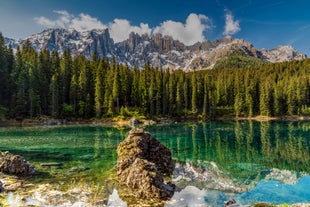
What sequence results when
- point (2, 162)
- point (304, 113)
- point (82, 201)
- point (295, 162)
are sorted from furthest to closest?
1. point (304, 113)
2. point (295, 162)
3. point (2, 162)
4. point (82, 201)

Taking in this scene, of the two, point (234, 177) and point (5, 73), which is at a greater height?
point (5, 73)

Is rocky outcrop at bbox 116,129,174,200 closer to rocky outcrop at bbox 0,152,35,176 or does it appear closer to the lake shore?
rocky outcrop at bbox 0,152,35,176

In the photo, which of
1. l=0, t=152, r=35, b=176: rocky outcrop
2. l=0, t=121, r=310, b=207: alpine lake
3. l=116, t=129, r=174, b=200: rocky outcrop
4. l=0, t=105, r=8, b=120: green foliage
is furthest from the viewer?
l=0, t=105, r=8, b=120: green foliage

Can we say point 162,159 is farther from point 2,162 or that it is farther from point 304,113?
point 304,113

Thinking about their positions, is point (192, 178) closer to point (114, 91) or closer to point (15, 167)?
point (15, 167)

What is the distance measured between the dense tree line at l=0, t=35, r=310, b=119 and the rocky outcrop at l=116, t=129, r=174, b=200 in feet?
201

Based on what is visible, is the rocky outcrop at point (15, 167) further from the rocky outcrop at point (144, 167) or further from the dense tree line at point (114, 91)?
the dense tree line at point (114, 91)

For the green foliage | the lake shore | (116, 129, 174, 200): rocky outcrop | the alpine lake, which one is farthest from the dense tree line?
(116, 129, 174, 200): rocky outcrop

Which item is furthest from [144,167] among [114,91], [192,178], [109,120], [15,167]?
[114,91]

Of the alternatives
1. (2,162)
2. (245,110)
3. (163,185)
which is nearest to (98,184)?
(163,185)

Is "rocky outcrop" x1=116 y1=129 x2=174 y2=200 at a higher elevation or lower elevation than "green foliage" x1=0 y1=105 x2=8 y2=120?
lower

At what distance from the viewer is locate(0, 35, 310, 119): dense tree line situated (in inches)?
3219

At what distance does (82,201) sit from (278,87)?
397 feet

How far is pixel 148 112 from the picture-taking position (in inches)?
3986
